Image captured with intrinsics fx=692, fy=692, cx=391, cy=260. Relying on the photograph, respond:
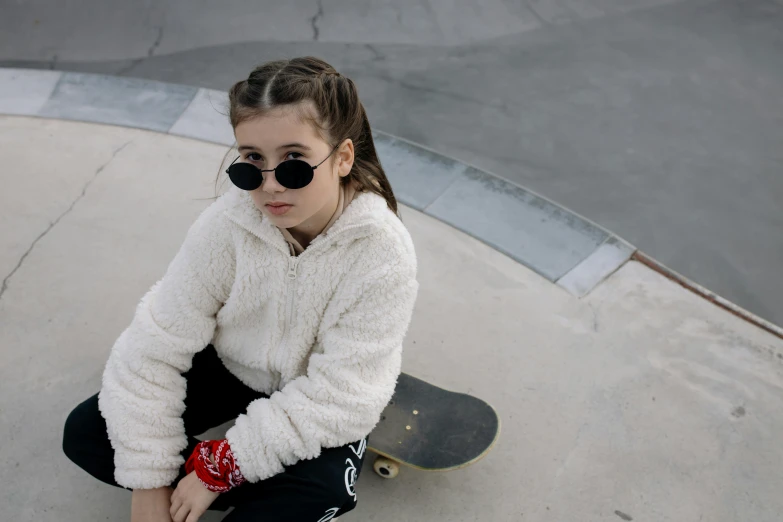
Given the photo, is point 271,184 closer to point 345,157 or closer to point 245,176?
point 245,176

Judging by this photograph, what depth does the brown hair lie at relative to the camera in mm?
1279

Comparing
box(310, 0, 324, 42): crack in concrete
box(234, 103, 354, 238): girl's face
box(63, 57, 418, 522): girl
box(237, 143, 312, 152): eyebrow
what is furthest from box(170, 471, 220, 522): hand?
box(310, 0, 324, 42): crack in concrete

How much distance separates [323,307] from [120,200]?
147cm

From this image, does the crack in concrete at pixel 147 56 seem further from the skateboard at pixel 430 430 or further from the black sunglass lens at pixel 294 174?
the black sunglass lens at pixel 294 174

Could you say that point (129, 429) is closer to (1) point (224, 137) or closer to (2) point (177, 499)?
(2) point (177, 499)

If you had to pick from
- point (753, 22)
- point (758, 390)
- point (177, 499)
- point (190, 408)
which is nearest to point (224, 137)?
point (190, 408)

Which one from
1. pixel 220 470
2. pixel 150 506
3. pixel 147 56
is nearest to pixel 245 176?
pixel 220 470

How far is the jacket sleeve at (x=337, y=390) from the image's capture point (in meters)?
1.39

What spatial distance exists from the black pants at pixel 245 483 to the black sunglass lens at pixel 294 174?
1.79 feet

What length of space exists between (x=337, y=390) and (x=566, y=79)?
8.86ft

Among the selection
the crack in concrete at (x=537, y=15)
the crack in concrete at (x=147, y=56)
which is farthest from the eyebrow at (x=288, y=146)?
the crack in concrete at (x=537, y=15)

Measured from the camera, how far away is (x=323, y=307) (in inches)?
58.2

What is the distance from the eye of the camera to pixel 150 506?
56.2 inches

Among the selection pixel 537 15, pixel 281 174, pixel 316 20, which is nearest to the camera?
pixel 281 174
